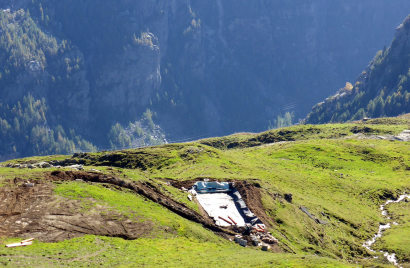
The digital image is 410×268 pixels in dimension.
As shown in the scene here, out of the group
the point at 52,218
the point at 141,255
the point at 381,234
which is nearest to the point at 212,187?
the point at 141,255

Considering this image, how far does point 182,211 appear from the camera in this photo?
6925 cm

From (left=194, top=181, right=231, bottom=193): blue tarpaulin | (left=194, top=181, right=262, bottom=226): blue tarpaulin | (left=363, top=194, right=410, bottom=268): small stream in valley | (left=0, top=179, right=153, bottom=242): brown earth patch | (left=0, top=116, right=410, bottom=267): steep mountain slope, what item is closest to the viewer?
(left=0, top=116, right=410, bottom=267): steep mountain slope

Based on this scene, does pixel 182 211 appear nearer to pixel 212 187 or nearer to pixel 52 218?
pixel 212 187

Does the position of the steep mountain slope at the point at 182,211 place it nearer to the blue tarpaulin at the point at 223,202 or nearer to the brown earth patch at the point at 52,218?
the brown earth patch at the point at 52,218

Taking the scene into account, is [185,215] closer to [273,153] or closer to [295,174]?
[295,174]

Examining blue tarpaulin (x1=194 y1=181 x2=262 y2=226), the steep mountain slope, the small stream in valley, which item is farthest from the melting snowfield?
the small stream in valley

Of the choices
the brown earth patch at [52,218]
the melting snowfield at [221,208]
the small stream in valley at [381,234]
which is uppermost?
the small stream in valley at [381,234]

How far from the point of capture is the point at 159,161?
11919cm

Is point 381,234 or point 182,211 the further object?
point 381,234

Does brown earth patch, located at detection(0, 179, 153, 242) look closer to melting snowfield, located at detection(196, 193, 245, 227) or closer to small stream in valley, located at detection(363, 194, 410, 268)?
melting snowfield, located at detection(196, 193, 245, 227)

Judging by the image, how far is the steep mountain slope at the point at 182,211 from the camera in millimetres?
52688

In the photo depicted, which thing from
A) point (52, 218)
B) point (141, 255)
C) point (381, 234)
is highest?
point (381, 234)

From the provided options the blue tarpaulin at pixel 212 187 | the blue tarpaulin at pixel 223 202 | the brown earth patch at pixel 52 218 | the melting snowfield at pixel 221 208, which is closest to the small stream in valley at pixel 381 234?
the blue tarpaulin at pixel 223 202

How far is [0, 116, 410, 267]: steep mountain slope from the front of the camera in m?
52.7
